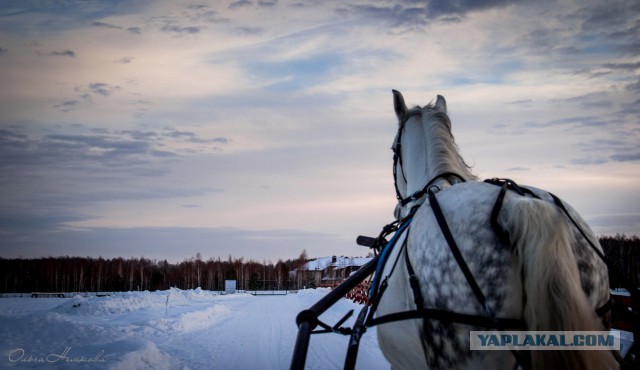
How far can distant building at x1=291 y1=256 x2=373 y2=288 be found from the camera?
6316 centimetres

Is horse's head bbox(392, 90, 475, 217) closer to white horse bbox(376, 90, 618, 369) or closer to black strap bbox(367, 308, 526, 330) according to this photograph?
A: white horse bbox(376, 90, 618, 369)

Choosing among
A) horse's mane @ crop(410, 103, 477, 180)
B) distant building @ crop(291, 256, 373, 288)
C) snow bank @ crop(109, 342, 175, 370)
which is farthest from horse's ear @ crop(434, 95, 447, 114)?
distant building @ crop(291, 256, 373, 288)

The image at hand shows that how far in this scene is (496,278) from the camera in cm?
238

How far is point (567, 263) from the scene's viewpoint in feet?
7.27

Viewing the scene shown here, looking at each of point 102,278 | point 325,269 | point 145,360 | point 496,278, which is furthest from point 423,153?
point 102,278

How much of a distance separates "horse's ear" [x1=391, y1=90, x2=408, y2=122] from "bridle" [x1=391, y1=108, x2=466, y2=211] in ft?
0.16

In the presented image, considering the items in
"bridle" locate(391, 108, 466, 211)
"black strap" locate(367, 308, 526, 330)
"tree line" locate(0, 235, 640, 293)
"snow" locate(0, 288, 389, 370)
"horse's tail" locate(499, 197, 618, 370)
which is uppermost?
"bridle" locate(391, 108, 466, 211)

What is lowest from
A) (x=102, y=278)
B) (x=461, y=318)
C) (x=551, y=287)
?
(x=102, y=278)

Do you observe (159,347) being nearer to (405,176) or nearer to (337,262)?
(405,176)

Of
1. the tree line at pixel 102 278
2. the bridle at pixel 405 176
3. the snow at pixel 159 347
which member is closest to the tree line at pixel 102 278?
the tree line at pixel 102 278

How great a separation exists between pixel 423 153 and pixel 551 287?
7.09 feet

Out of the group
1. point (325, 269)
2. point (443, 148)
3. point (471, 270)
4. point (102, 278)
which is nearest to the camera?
point (471, 270)

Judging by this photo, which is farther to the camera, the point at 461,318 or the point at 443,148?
the point at 443,148

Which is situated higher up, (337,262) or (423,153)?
(423,153)
